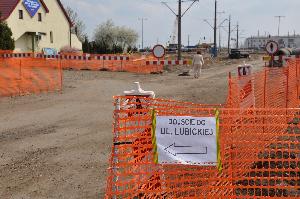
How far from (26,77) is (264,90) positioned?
10916mm

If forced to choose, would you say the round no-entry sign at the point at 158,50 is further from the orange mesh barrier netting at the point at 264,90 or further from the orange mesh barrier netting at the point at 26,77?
the orange mesh barrier netting at the point at 264,90

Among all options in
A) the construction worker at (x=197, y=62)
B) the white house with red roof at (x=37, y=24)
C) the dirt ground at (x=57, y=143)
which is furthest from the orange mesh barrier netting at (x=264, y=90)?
the white house with red roof at (x=37, y=24)

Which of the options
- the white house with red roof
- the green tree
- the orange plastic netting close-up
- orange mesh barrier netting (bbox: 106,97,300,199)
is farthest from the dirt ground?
the white house with red roof

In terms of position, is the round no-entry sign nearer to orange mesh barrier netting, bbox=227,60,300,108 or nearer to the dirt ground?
the dirt ground

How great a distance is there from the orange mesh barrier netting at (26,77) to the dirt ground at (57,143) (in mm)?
1035

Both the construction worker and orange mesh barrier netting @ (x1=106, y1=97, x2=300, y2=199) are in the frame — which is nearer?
orange mesh barrier netting @ (x1=106, y1=97, x2=300, y2=199)

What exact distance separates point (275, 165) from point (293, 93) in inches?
258

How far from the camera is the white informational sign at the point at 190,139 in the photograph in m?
4.16

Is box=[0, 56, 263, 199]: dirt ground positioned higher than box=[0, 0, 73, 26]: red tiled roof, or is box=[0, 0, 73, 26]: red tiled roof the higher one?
box=[0, 0, 73, 26]: red tiled roof

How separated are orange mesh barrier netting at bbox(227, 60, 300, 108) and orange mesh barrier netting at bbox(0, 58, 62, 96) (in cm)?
949

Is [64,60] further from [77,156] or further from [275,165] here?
[275,165]

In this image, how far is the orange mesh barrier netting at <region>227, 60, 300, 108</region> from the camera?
29.9 feet

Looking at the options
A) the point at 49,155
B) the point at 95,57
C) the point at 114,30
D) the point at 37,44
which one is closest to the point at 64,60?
the point at 95,57

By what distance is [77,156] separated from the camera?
7688 millimetres
